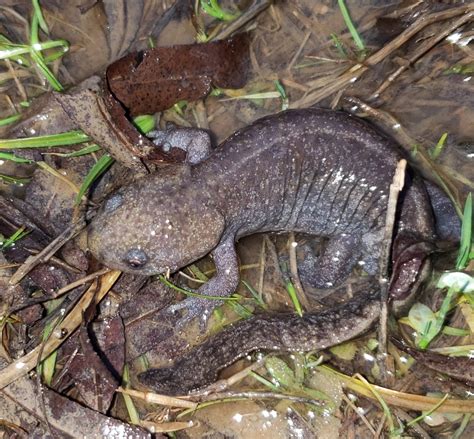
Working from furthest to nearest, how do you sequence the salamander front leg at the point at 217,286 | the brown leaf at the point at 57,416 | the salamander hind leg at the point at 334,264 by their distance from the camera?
the salamander hind leg at the point at 334,264 → the salamander front leg at the point at 217,286 → the brown leaf at the point at 57,416

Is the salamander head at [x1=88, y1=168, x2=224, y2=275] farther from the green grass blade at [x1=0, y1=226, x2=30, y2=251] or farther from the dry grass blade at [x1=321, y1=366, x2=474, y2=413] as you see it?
the dry grass blade at [x1=321, y1=366, x2=474, y2=413]

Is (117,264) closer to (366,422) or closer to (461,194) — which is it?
(366,422)

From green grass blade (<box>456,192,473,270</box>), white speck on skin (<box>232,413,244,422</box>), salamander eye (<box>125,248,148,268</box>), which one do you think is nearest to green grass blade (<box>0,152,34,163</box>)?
salamander eye (<box>125,248,148,268</box>)

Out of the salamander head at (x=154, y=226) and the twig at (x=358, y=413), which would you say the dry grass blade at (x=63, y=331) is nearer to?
the salamander head at (x=154, y=226)

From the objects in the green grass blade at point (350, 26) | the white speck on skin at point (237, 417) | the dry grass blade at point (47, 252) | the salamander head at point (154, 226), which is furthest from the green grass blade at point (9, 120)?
the white speck on skin at point (237, 417)

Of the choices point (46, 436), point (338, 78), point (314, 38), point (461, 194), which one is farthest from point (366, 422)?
point (314, 38)

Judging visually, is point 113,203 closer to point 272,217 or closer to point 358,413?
point 272,217
